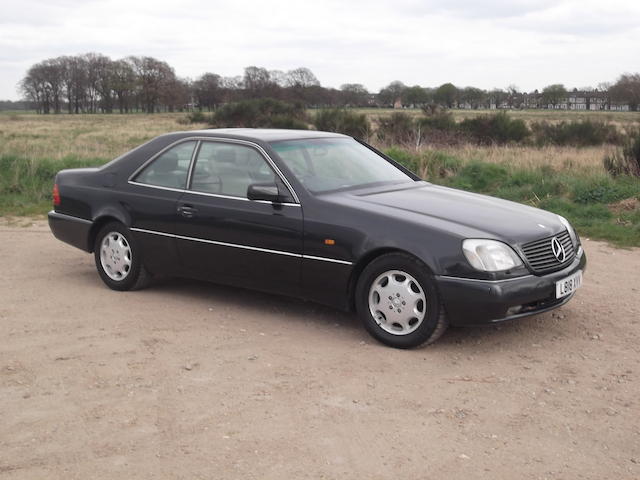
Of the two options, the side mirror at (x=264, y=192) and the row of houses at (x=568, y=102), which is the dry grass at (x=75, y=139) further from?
the row of houses at (x=568, y=102)

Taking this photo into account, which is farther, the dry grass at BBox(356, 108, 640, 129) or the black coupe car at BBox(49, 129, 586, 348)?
the dry grass at BBox(356, 108, 640, 129)

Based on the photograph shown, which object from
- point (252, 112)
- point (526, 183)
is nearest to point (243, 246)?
point (526, 183)

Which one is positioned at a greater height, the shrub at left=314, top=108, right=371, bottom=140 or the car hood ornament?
the shrub at left=314, top=108, right=371, bottom=140

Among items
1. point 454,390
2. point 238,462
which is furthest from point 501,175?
point 238,462

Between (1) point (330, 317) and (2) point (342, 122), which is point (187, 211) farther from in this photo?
(2) point (342, 122)

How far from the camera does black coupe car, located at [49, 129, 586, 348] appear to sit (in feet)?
17.4

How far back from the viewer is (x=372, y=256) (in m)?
5.59

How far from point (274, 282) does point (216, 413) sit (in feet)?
6.11

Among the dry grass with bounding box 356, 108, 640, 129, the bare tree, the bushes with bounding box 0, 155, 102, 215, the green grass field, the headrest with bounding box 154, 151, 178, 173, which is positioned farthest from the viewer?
the bare tree

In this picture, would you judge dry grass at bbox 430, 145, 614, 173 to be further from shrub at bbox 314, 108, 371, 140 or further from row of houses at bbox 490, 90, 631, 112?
row of houses at bbox 490, 90, 631, 112

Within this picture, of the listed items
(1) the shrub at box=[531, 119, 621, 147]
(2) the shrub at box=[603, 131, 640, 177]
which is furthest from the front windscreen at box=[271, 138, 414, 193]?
(1) the shrub at box=[531, 119, 621, 147]

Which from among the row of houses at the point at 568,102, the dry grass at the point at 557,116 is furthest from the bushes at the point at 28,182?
the row of houses at the point at 568,102

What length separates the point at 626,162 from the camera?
1445cm

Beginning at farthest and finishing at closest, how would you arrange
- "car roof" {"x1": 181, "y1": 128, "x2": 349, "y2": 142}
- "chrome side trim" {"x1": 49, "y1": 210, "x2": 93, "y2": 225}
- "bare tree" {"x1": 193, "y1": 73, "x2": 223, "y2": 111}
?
"bare tree" {"x1": 193, "y1": 73, "x2": 223, "y2": 111} < "chrome side trim" {"x1": 49, "y1": 210, "x2": 93, "y2": 225} < "car roof" {"x1": 181, "y1": 128, "x2": 349, "y2": 142}
